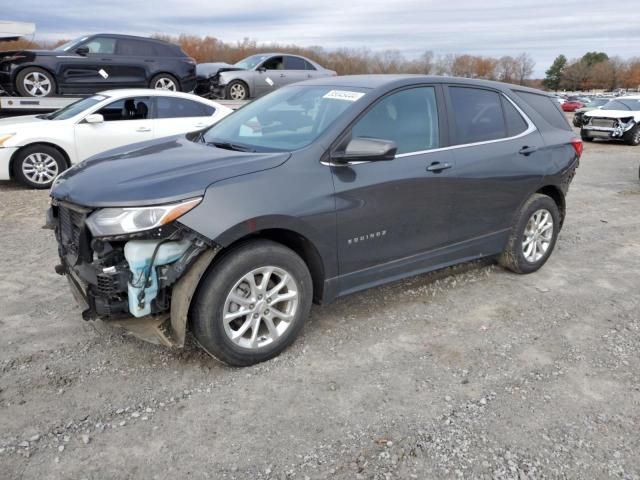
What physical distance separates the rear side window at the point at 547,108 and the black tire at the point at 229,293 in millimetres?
2930

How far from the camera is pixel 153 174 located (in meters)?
3.02

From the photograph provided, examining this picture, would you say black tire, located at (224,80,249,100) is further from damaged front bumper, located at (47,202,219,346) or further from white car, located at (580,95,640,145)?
white car, located at (580,95,640,145)

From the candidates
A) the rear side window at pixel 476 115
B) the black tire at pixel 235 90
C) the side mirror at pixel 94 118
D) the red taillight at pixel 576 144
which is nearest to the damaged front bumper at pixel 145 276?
the rear side window at pixel 476 115

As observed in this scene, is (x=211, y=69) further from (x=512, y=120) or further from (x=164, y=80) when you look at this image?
(x=512, y=120)

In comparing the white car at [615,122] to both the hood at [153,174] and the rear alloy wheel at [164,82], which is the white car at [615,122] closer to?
the rear alloy wheel at [164,82]

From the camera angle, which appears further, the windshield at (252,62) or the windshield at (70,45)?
the windshield at (252,62)

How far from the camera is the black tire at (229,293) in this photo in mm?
2969

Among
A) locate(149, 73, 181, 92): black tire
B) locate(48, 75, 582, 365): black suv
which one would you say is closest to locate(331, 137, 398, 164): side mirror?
locate(48, 75, 582, 365): black suv

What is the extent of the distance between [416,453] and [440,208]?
1945 millimetres

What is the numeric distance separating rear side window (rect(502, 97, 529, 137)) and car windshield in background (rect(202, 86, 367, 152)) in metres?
1.58

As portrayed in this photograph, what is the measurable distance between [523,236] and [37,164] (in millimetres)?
7014

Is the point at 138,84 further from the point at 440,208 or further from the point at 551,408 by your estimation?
the point at 551,408

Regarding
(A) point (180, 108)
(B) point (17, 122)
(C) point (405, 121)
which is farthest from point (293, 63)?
(C) point (405, 121)

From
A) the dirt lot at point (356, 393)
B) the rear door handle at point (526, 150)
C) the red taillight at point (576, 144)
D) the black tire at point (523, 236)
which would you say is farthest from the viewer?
the red taillight at point (576, 144)
